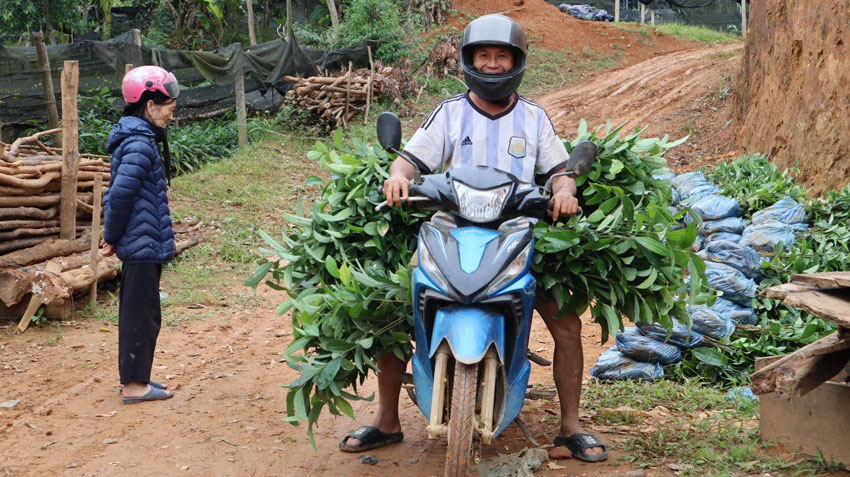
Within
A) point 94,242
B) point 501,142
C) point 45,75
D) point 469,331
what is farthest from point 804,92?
point 45,75

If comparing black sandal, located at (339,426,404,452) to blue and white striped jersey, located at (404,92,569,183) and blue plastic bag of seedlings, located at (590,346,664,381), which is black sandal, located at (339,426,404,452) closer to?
blue and white striped jersey, located at (404,92,569,183)

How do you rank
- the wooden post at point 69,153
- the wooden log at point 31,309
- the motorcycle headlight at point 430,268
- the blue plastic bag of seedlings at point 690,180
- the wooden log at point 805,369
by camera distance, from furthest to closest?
1. the blue plastic bag of seedlings at point 690,180
2. the wooden post at point 69,153
3. the wooden log at point 31,309
4. the wooden log at point 805,369
5. the motorcycle headlight at point 430,268

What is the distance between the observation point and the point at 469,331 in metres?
2.99

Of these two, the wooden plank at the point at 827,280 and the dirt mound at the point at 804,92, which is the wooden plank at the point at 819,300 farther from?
the dirt mound at the point at 804,92

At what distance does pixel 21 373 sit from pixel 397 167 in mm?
3718

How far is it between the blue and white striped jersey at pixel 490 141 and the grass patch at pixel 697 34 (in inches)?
885

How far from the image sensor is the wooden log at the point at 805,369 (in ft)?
10.5

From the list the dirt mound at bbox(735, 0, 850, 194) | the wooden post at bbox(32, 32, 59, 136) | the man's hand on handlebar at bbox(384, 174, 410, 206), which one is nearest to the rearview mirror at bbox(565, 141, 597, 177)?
the man's hand on handlebar at bbox(384, 174, 410, 206)

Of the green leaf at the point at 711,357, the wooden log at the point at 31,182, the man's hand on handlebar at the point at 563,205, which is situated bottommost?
the green leaf at the point at 711,357

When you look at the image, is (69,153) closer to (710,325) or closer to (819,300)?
(710,325)

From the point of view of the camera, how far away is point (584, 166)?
3.44 m

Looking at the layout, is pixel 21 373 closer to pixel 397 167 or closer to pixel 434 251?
pixel 397 167

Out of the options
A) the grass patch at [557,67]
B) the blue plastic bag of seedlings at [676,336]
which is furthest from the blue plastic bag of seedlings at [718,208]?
A: the grass patch at [557,67]

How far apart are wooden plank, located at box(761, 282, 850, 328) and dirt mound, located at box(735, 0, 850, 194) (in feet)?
14.0
